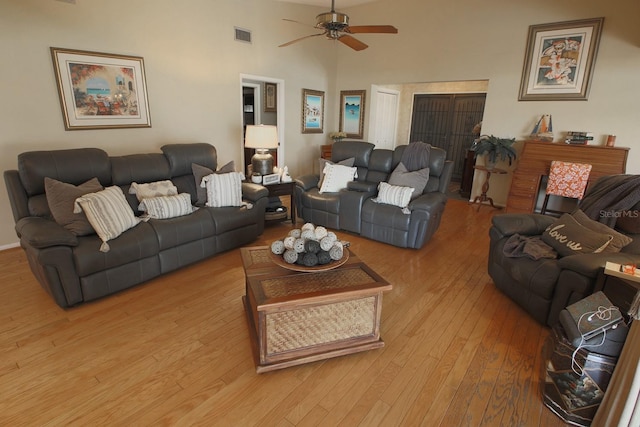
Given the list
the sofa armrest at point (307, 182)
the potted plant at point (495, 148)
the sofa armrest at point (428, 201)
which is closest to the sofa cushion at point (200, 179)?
the sofa armrest at point (307, 182)

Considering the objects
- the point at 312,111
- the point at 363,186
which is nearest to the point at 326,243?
the point at 363,186

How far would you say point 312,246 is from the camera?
2.07m

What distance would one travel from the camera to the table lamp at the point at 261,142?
4.02 meters

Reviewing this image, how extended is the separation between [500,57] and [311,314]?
5.14m

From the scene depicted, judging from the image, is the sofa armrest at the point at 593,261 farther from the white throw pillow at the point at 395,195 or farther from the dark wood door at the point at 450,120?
the dark wood door at the point at 450,120

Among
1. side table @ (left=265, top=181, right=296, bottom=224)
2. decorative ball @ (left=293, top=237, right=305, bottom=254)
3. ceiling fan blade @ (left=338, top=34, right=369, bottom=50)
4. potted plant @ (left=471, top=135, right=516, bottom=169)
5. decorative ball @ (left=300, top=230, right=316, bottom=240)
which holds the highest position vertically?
ceiling fan blade @ (left=338, top=34, right=369, bottom=50)

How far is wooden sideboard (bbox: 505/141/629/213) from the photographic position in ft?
14.1

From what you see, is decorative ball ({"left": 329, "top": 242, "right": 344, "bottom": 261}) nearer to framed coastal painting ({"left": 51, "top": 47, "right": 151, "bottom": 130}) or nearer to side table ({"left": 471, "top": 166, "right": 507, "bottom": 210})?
framed coastal painting ({"left": 51, "top": 47, "right": 151, "bottom": 130})

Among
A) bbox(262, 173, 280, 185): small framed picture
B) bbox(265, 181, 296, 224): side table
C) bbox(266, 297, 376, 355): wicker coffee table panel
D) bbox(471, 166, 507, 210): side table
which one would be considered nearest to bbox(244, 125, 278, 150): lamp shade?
bbox(262, 173, 280, 185): small framed picture

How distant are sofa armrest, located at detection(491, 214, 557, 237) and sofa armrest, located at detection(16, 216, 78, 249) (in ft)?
10.7

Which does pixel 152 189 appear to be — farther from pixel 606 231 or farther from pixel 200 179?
pixel 606 231

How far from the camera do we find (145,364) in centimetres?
193

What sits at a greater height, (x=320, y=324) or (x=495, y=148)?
(x=495, y=148)

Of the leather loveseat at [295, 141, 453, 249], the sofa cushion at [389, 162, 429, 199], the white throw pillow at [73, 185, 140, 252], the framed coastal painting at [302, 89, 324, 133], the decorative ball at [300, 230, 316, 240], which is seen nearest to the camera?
the decorative ball at [300, 230, 316, 240]
